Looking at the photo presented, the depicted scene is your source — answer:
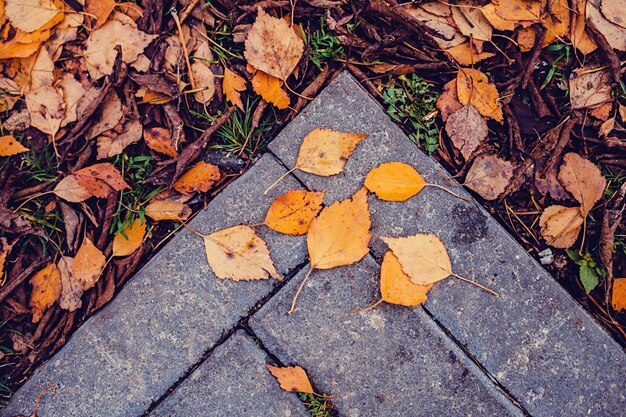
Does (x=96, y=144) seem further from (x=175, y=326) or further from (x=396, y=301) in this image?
(x=396, y=301)

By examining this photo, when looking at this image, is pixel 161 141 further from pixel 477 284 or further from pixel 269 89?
pixel 477 284

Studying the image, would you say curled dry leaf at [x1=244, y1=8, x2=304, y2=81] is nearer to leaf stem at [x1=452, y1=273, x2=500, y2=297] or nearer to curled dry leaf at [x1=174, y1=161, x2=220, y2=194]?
curled dry leaf at [x1=174, y1=161, x2=220, y2=194]

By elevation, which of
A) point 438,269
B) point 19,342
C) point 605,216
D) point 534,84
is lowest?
point 19,342

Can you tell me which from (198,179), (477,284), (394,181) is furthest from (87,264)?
(477,284)

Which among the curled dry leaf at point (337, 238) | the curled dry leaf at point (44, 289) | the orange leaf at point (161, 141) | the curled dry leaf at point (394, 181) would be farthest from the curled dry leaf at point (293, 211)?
the curled dry leaf at point (44, 289)

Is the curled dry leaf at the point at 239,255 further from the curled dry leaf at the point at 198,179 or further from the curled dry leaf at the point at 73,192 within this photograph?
the curled dry leaf at the point at 73,192

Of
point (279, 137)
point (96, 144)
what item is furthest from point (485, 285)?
point (96, 144)
